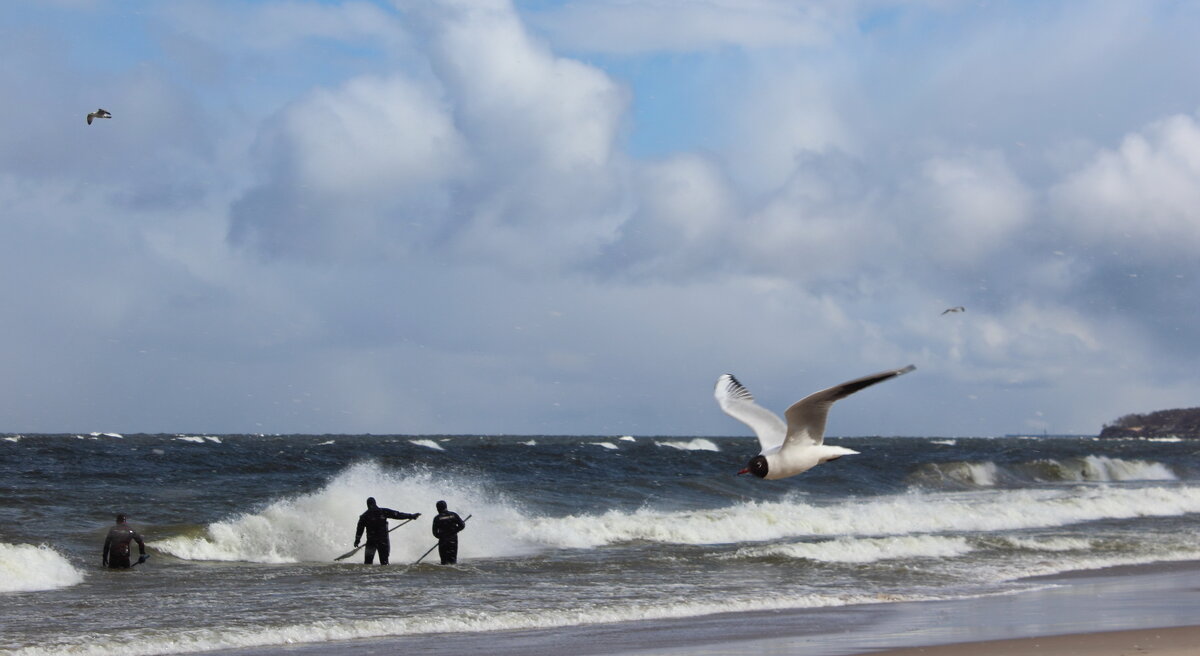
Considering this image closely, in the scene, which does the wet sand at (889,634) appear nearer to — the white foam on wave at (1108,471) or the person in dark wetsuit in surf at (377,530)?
the person in dark wetsuit in surf at (377,530)

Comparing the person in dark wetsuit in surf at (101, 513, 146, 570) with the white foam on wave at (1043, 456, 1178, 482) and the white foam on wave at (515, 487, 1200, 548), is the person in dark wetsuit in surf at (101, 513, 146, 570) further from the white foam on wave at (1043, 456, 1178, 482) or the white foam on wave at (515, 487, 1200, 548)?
the white foam on wave at (1043, 456, 1178, 482)

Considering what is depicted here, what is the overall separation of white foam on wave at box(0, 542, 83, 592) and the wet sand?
20.1ft

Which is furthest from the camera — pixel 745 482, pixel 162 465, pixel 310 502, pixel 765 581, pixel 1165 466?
pixel 1165 466

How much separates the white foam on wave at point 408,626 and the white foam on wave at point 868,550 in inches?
177

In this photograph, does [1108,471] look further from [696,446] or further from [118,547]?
[118,547]

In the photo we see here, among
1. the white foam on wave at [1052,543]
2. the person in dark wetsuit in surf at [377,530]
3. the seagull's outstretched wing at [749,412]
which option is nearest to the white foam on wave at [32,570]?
the person in dark wetsuit in surf at [377,530]

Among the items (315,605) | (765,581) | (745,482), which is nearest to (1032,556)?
(765,581)

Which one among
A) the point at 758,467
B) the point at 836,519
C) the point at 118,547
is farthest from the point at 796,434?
the point at 836,519

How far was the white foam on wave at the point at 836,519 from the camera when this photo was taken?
76.8ft

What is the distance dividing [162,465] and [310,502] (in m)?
21.5

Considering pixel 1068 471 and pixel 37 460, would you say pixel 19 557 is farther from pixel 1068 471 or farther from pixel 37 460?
pixel 1068 471

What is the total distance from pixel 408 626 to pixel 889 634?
15.1ft

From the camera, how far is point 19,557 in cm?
1645

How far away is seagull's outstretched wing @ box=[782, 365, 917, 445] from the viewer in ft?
28.5
